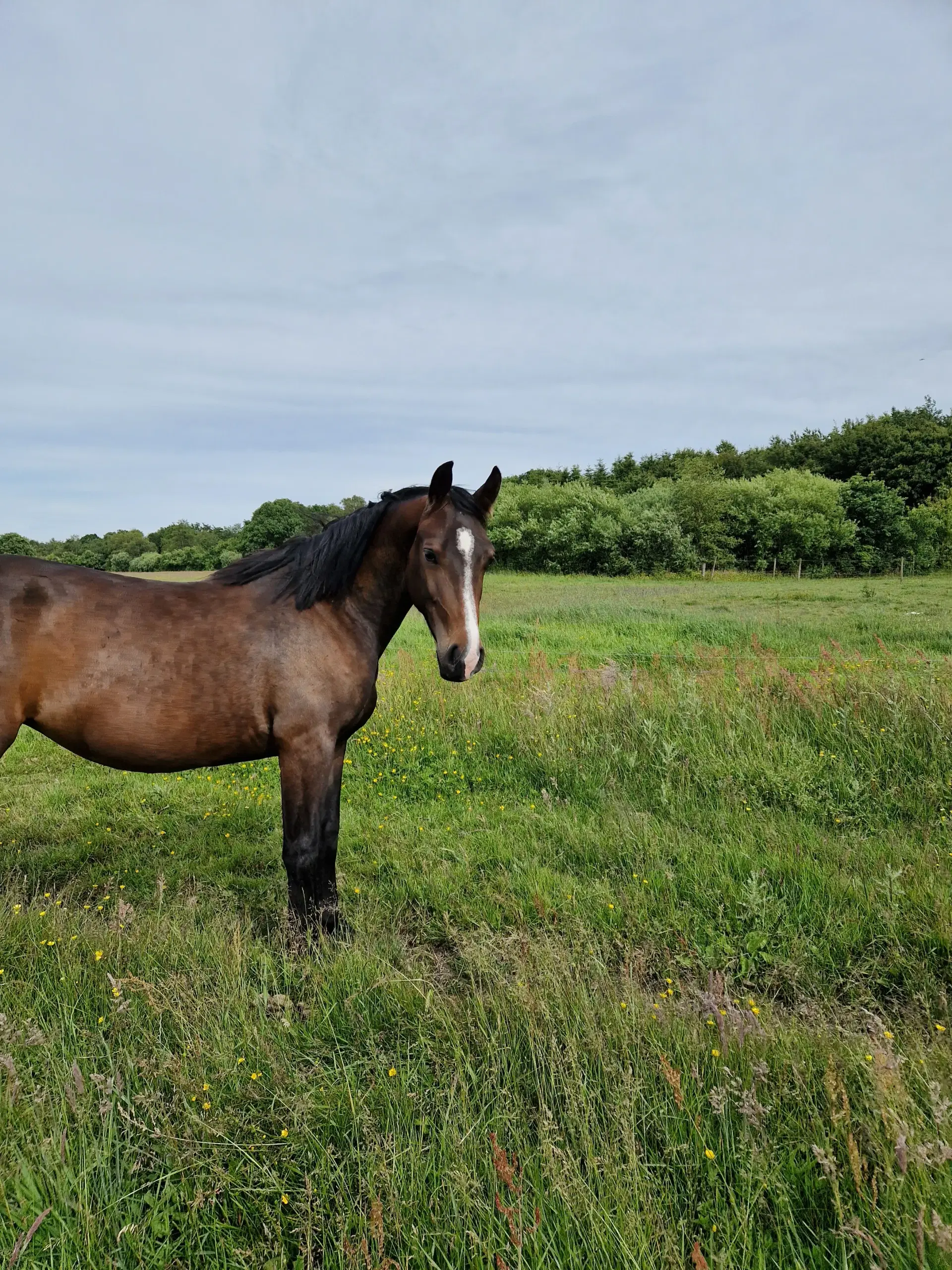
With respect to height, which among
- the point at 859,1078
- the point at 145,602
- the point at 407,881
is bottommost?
the point at 407,881

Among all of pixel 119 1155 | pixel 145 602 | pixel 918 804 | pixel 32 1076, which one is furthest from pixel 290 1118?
pixel 918 804

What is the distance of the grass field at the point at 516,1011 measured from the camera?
172 cm

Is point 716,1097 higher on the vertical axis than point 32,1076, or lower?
higher

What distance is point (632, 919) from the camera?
348cm

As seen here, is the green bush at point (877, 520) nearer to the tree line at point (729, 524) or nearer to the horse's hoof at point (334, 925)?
the tree line at point (729, 524)

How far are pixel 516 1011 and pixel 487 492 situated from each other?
2.37 meters

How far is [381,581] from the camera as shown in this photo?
139 inches

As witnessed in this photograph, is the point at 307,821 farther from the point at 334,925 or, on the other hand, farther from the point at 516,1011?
the point at 516,1011

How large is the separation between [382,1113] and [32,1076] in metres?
1.31

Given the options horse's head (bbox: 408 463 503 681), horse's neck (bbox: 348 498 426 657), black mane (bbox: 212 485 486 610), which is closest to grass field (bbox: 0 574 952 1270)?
horse's head (bbox: 408 463 503 681)

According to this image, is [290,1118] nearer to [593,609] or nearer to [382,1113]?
[382,1113]

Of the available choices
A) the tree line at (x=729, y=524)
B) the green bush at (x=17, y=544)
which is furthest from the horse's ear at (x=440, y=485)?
the green bush at (x=17, y=544)

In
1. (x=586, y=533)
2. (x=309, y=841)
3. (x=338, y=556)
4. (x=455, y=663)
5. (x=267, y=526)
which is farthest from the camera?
(x=586, y=533)

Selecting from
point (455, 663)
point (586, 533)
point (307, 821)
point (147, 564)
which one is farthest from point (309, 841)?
point (147, 564)
